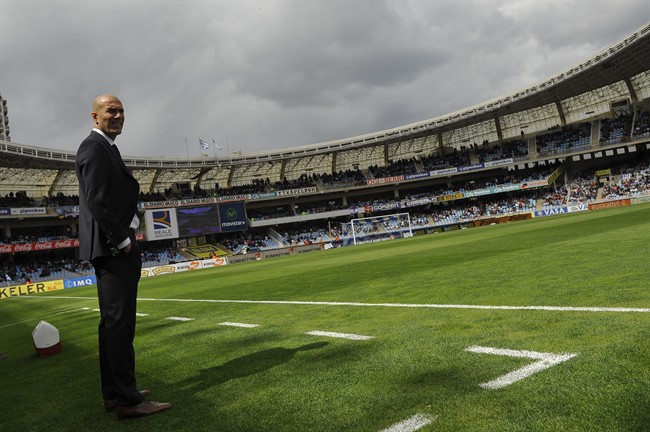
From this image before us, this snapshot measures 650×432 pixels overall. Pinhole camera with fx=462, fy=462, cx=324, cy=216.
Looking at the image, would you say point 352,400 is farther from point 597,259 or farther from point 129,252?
point 597,259

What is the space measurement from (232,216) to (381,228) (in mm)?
21204

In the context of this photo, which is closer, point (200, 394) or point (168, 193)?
point (200, 394)

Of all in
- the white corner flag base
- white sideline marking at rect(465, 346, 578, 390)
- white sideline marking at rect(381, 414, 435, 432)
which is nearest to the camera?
white sideline marking at rect(381, 414, 435, 432)

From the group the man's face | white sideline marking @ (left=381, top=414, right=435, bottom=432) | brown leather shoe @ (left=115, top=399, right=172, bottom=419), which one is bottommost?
brown leather shoe @ (left=115, top=399, right=172, bottom=419)

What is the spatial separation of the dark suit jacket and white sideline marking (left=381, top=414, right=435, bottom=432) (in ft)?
9.08

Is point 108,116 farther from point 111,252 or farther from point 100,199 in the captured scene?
point 111,252

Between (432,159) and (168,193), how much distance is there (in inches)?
1670

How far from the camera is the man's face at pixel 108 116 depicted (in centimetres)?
439

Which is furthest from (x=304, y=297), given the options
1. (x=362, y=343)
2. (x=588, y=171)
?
(x=588, y=171)

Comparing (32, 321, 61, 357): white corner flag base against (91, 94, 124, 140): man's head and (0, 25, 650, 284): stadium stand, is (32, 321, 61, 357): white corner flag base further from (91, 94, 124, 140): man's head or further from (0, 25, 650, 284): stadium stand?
(0, 25, 650, 284): stadium stand

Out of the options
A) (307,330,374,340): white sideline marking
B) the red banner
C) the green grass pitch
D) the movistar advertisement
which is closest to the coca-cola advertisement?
the red banner

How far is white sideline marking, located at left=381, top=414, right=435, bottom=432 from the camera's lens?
291 cm

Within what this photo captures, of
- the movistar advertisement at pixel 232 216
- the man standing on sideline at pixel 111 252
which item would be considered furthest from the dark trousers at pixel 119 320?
the movistar advertisement at pixel 232 216

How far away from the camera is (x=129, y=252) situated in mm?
4258
